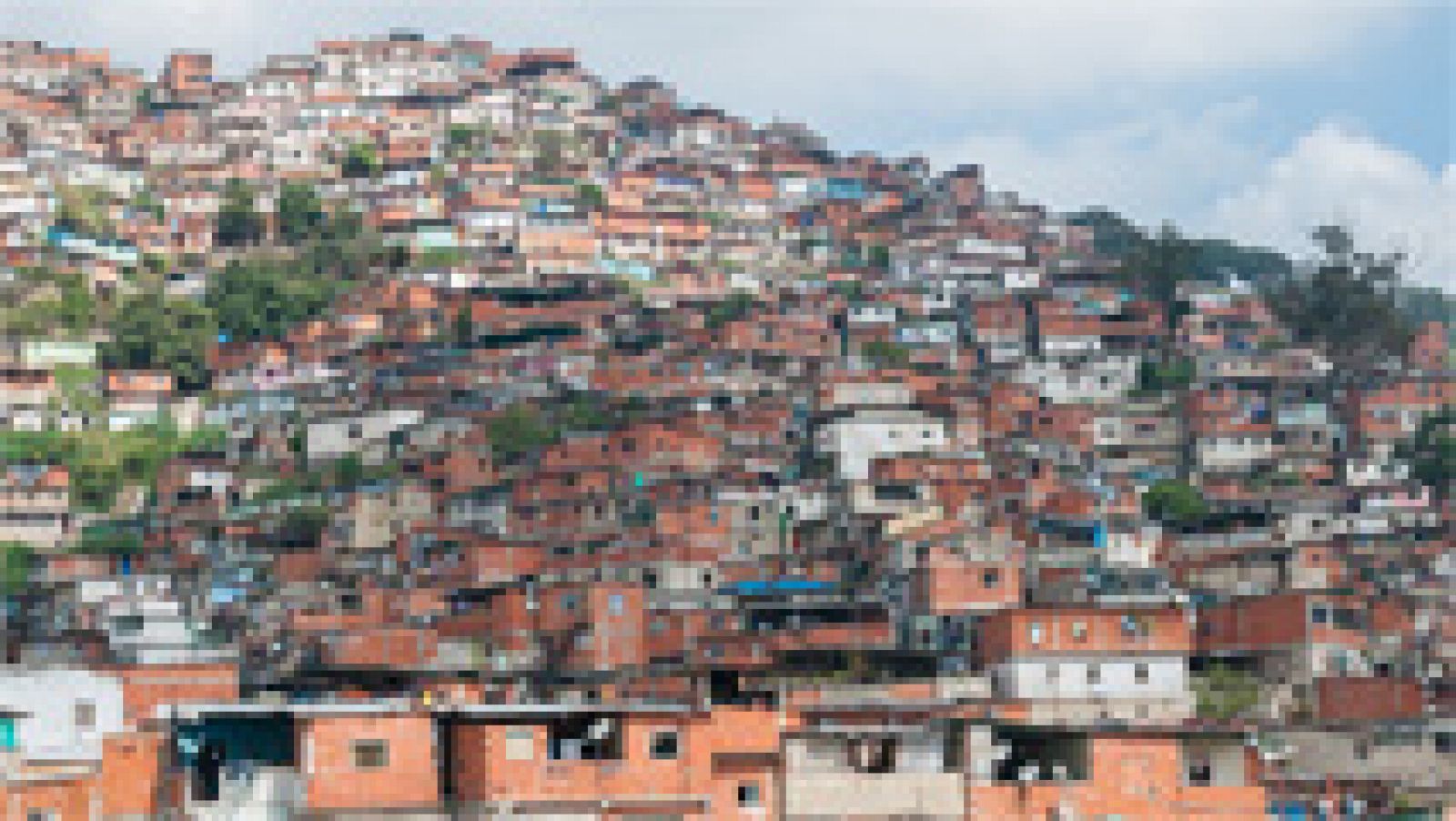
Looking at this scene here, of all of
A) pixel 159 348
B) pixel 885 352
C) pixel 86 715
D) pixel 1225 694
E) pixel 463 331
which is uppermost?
pixel 463 331

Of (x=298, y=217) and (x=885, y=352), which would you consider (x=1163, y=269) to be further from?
(x=298, y=217)

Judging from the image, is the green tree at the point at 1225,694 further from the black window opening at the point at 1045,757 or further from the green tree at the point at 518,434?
the green tree at the point at 518,434

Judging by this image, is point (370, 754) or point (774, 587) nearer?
point (370, 754)

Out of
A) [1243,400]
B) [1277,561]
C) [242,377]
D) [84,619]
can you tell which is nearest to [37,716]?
[84,619]

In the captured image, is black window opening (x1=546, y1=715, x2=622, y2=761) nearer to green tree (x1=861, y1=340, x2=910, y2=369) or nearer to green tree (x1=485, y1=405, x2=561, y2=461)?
green tree (x1=485, y1=405, x2=561, y2=461)

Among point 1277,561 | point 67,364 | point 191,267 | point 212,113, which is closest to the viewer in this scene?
point 1277,561

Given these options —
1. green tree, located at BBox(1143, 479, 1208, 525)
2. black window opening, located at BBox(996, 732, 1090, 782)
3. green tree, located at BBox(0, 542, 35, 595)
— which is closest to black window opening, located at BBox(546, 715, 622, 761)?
black window opening, located at BBox(996, 732, 1090, 782)

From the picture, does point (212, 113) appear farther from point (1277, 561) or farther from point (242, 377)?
point (1277, 561)

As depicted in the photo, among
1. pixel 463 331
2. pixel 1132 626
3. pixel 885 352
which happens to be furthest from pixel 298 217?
pixel 1132 626
